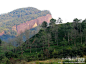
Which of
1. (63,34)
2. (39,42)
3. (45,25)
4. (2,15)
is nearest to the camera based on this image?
(39,42)

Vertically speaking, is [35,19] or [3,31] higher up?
[35,19]

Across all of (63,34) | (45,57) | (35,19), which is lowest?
(45,57)

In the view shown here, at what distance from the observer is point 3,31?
80.8 metres

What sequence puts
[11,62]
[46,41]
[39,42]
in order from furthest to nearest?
[39,42], [46,41], [11,62]

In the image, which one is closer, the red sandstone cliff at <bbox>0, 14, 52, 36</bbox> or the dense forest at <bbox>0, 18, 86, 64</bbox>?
the dense forest at <bbox>0, 18, 86, 64</bbox>

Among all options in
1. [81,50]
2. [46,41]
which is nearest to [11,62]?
[46,41]

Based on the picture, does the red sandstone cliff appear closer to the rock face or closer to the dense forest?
the rock face

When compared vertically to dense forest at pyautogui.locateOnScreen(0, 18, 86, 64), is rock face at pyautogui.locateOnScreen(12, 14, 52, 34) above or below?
above

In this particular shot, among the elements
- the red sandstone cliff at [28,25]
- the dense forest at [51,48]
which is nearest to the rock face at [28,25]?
the red sandstone cliff at [28,25]

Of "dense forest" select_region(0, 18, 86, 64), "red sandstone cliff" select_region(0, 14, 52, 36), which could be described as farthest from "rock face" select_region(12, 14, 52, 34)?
"dense forest" select_region(0, 18, 86, 64)

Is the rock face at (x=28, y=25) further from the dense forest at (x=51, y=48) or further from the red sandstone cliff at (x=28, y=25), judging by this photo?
the dense forest at (x=51, y=48)

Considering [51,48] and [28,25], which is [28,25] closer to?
[28,25]

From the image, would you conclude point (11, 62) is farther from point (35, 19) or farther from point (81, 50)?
point (35, 19)

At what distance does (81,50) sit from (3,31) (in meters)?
70.2
